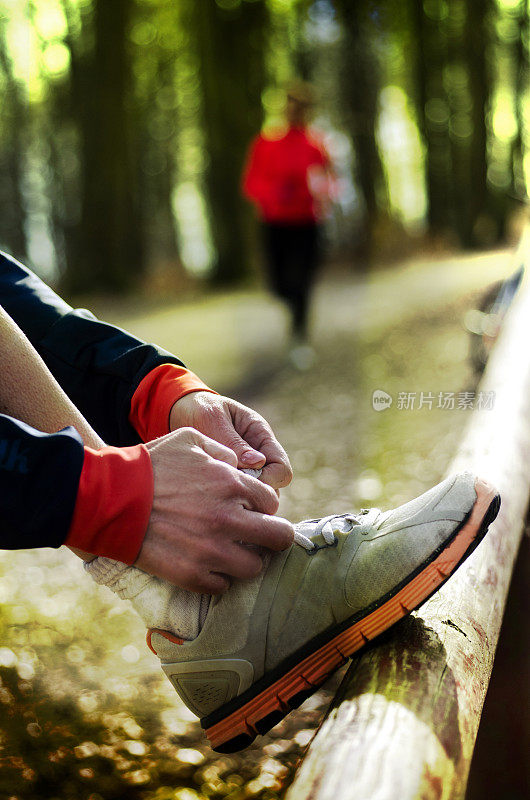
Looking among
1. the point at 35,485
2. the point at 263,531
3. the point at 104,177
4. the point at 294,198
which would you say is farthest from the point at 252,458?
the point at 104,177

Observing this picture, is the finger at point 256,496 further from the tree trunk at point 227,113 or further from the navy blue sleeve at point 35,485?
the tree trunk at point 227,113

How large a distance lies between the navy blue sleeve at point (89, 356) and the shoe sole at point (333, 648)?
1.60 ft

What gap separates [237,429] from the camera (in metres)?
1.26

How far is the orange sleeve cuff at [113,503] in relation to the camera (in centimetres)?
93

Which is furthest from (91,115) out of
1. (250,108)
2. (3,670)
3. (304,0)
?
(3,670)

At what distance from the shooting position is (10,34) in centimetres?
1453

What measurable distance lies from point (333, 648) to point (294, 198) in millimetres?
4812

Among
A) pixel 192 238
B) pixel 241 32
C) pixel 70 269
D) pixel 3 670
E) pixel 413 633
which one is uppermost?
pixel 241 32

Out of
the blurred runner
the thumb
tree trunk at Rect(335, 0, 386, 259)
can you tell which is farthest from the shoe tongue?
tree trunk at Rect(335, 0, 386, 259)

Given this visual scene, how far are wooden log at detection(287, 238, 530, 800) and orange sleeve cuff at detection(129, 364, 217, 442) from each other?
495 mm

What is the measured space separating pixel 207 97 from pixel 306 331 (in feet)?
22.6

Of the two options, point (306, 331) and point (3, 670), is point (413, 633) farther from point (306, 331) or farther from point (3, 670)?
point (306, 331)

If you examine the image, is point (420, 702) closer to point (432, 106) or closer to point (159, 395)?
point (159, 395)

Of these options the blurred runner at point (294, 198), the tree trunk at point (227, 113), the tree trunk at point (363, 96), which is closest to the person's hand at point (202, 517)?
the blurred runner at point (294, 198)
